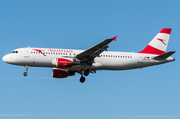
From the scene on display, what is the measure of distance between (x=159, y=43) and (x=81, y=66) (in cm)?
1322

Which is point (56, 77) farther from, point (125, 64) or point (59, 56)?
point (125, 64)

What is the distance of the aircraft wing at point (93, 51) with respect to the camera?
3938cm

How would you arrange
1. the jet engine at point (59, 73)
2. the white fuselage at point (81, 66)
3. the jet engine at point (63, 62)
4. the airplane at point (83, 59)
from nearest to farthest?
the jet engine at point (63, 62) < the airplane at point (83, 59) < the white fuselage at point (81, 66) < the jet engine at point (59, 73)

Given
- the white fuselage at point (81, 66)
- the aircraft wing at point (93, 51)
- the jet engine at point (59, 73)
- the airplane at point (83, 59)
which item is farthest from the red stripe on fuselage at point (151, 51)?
the jet engine at point (59, 73)

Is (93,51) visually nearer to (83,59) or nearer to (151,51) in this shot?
(83,59)

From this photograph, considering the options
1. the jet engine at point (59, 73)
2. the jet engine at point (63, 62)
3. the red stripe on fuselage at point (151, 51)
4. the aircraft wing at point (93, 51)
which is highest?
the red stripe on fuselage at point (151, 51)

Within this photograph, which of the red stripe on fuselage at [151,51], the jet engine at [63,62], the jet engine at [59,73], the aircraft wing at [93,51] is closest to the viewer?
the aircraft wing at [93,51]

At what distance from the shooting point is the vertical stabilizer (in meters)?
47.9

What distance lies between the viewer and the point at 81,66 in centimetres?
4388

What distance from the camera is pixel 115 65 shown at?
147 ft

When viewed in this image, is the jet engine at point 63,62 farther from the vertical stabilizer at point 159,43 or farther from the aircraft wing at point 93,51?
the vertical stabilizer at point 159,43

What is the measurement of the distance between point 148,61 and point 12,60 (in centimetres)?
1914

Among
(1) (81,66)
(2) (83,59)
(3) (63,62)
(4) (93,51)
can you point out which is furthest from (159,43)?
(3) (63,62)

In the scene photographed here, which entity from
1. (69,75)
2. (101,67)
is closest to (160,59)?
(101,67)
